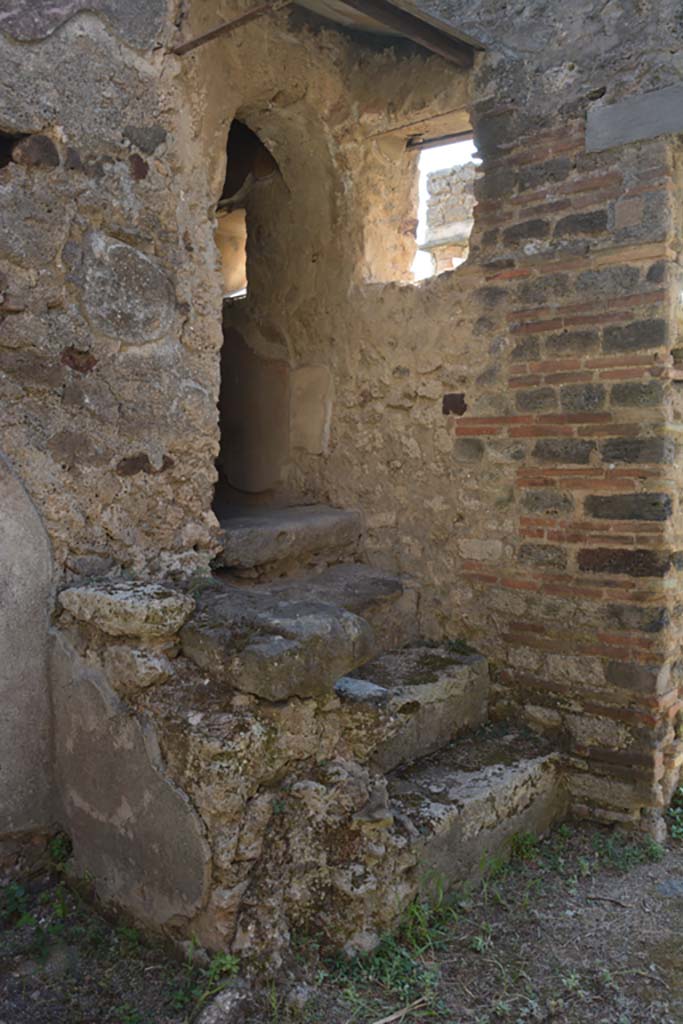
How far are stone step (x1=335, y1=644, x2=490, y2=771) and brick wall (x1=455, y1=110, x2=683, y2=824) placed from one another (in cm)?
18

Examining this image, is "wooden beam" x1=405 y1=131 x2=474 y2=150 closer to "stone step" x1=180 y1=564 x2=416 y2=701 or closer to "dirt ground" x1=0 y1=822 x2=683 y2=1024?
"stone step" x1=180 y1=564 x2=416 y2=701

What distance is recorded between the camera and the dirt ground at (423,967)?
91.0 inches

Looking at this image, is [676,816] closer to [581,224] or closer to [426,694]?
[426,694]

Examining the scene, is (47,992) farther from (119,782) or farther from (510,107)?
(510,107)

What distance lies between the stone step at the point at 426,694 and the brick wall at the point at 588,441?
0.60 feet

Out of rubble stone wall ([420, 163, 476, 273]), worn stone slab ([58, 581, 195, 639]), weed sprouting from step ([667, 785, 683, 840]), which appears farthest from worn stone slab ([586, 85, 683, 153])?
rubble stone wall ([420, 163, 476, 273])

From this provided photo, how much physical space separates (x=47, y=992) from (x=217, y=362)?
86.1 inches

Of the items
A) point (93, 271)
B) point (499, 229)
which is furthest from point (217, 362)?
point (499, 229)

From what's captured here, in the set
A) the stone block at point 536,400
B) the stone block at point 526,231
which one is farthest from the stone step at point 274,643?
the stone block at point 526,231

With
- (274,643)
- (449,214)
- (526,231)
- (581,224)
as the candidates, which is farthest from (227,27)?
(449,214)

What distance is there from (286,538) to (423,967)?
182 centimetres

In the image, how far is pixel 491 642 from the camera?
12.5 ft

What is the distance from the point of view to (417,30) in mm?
3414

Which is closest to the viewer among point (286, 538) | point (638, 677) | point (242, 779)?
point (242, 779)
